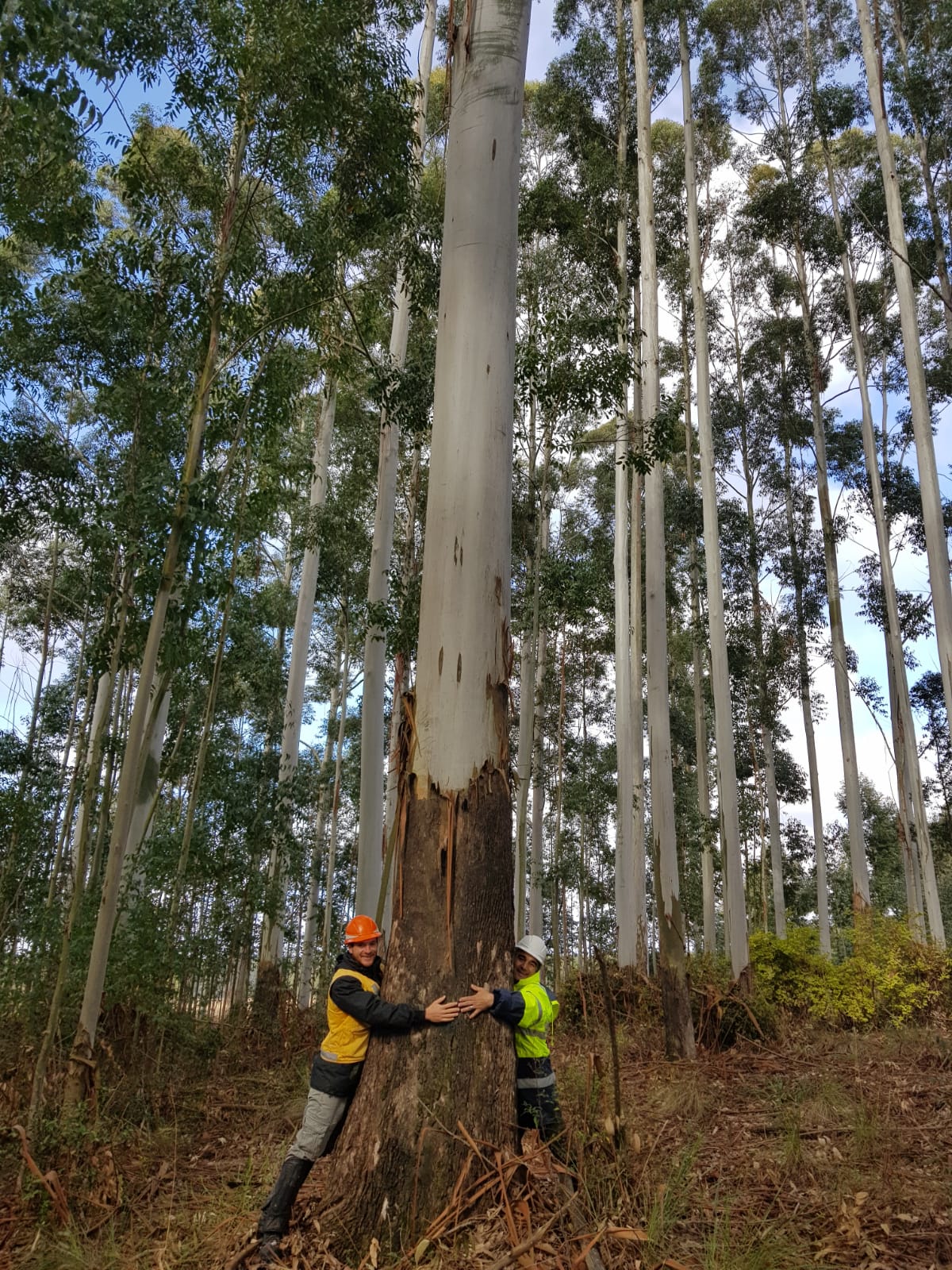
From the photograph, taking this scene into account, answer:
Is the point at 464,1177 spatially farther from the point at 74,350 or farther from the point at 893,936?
the point at 893,936

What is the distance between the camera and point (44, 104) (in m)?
3.86

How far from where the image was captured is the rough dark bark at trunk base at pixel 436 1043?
2.81 meters

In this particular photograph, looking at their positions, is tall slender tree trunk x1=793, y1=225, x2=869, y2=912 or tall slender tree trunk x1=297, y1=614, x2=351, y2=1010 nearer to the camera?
tall slender tree trunk x1=297, y1=614, x2=351, y2=1010

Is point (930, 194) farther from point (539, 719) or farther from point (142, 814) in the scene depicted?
point (142, 814)

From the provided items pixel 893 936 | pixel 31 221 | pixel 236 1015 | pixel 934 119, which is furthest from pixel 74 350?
pixel 934 119

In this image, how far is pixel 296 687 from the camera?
10945 millimetres

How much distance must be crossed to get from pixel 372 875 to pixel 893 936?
6761mm

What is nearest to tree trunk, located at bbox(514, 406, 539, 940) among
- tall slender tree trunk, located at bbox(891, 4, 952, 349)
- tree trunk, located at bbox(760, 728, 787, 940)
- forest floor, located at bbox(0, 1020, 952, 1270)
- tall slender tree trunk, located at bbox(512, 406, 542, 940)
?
tall slender tree trunk, located at bbox(512, 406, 542, 940)

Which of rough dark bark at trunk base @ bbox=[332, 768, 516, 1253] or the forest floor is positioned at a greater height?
rough dark bark at trunk base @ bbox=[332, 768, 516, 1253]

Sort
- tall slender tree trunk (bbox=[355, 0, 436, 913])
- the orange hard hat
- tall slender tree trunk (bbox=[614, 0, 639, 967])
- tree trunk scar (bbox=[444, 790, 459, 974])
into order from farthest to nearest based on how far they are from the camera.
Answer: tall slender tree trunk (bbox=[614, 0, 639, 967]) → tall slender tree trunk (bbox=[355, 0, 436, 913]) → the orange hard hat → tree trunk scar (bbox=[444, 790, 459, 974])

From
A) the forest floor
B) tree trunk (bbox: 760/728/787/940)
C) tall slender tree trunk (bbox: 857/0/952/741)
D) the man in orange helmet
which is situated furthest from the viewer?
tree trunk (bbox: 760/728/787/940)

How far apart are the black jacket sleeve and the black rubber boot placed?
0.53 m

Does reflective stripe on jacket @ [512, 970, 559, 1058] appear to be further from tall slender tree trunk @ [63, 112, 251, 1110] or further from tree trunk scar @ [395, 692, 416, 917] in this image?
tall slender tree trunk @ [63, 112, 251, 1110]

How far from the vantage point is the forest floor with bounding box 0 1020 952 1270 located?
270cm
